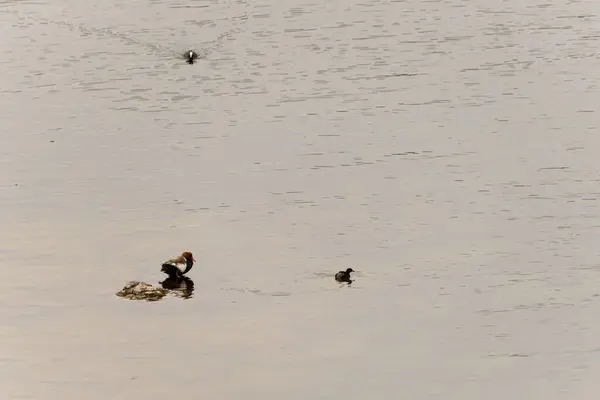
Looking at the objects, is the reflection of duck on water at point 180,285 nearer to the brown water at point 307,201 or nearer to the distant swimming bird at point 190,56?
the brown water at point 307,201

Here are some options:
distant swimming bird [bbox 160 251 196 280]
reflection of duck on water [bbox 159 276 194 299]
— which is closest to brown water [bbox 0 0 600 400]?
reflection of duck on water [bbox 159 276 194 299]

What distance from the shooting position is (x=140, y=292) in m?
32.8

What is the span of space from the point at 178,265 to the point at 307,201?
787 centimetres

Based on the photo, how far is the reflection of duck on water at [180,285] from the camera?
109 ft

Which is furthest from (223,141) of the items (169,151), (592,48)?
(592,48)

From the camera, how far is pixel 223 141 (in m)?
47.2

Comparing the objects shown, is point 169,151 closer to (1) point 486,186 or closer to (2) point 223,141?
(2) point 223,141

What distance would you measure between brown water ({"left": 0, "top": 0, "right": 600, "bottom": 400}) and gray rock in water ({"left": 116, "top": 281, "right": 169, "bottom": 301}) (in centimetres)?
49

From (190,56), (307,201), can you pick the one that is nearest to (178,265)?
(307,201)

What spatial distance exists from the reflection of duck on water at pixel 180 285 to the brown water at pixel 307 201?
16.4 inches

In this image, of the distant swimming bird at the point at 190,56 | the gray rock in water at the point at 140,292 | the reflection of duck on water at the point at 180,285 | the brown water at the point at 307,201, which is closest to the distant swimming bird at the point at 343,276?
the brown water at the point at 307,201

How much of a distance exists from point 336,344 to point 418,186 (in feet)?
41.9

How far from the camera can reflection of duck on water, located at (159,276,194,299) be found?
33.3 m

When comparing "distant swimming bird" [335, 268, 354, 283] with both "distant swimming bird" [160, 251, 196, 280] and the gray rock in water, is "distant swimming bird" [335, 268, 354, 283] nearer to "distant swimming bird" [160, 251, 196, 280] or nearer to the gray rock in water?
"distant swimming bird" [160, 251, 196, 280]
